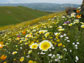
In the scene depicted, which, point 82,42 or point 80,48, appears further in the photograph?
point 82,42

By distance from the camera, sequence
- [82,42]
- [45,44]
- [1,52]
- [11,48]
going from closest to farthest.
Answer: [45,44], [82,42], [1,52], [11,48]

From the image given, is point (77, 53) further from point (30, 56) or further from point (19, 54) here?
point (19, 54)

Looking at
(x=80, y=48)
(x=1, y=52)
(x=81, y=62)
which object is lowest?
(x=1, y=52)

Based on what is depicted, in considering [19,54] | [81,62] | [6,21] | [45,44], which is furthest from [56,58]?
[6,21]

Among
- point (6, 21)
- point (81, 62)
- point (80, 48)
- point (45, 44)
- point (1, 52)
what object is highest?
point (45, 44)

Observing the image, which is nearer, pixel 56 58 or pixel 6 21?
pixel 56 58

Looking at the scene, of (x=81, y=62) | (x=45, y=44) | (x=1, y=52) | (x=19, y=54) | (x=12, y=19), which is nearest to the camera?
(x=45, y=44)

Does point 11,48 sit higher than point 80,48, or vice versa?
point 80,48

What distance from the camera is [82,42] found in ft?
11.5

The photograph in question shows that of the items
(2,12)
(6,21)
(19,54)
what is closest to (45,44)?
(19,54)

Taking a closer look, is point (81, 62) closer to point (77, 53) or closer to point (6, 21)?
point (77, 53)

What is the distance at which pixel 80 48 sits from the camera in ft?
10.7

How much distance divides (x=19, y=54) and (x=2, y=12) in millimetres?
89872

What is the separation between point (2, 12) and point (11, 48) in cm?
8913
